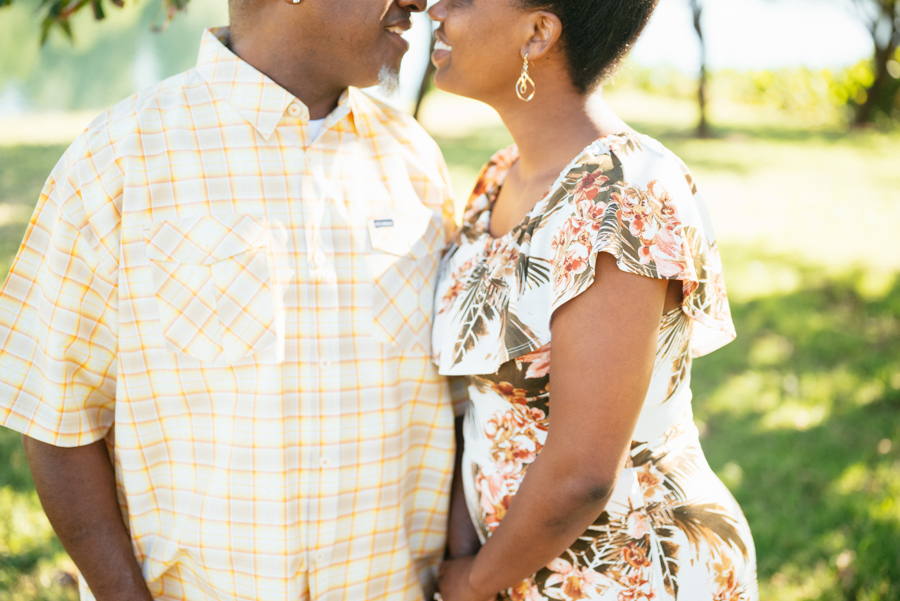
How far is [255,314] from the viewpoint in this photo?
189 centimetres

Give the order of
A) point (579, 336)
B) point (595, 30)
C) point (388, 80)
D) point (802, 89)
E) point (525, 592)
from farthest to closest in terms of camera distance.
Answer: point (802, 89) → point (388, 80) → point (525, 592) → point (595, 30) → point (579, 336)

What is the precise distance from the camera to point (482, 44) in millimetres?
1954

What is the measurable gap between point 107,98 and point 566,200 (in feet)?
57.5

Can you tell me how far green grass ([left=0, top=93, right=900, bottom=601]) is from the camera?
11.4 feet

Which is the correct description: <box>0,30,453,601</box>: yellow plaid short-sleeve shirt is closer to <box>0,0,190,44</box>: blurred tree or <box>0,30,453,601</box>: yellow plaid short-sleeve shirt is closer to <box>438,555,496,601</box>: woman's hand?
<box>438,555,496,601</box>: woman's hand

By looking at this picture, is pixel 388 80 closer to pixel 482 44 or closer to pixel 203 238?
pixel 482 44

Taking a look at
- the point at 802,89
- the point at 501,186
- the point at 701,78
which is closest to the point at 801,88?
the point at 802,89

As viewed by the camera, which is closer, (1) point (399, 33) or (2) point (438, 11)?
(2) point (438, 11)

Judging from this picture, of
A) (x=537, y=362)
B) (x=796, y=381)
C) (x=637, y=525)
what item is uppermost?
(x=537, y=362)

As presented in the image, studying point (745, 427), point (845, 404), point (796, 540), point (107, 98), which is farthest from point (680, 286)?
point (107, 98)

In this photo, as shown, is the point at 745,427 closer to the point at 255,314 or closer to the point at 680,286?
the point at 680,286

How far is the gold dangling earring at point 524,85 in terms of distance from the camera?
192 centimetres

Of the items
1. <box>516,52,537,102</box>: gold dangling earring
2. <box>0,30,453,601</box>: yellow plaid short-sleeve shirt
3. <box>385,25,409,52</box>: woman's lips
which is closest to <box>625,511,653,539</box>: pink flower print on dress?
<box>0,30,453,601</box>: yellow plaid short-sleeve shirt

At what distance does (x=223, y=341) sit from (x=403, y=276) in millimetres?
542
